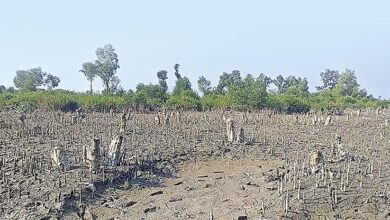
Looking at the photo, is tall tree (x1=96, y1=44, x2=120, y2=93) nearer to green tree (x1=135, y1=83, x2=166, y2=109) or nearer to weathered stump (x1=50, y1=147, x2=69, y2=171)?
green tree (x1=135, y1=83, x2=166, y2=109)

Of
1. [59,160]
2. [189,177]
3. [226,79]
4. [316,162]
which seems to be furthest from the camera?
[226,79]

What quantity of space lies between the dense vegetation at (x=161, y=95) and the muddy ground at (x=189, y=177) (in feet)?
42.7

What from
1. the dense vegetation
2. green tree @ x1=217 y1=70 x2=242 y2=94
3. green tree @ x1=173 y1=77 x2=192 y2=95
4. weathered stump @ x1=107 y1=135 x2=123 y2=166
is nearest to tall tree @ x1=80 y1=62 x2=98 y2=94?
the dense vegetation

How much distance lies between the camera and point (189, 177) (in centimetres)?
1755

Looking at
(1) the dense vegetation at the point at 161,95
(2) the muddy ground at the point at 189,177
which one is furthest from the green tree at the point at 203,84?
(2) the muddy ground at the point at 189,177

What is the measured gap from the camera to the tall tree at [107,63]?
2197 inches

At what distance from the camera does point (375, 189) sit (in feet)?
50.5

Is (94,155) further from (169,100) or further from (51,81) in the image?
(51,81)

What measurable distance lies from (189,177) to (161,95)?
2618 centimetres

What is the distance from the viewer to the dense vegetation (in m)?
37.3

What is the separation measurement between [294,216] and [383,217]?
2.18m

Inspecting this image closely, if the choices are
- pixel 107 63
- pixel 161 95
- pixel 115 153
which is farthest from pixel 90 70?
pixel 115 153

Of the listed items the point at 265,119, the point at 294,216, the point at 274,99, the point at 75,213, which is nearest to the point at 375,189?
the point at 294,216

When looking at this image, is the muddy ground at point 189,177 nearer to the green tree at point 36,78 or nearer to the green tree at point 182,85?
the green tree at point 182,85
